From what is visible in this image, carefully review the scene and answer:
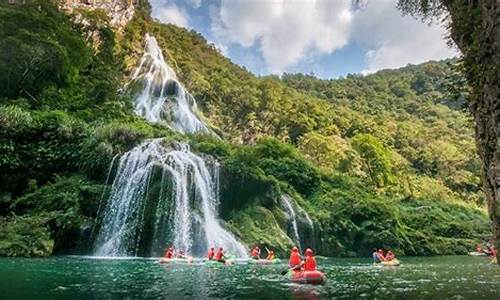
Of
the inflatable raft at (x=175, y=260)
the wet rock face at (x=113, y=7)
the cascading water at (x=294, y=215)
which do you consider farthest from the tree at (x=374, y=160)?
the inflatable raft at (x=175, y=260)

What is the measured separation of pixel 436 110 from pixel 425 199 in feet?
159

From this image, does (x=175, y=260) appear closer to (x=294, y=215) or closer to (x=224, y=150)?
(x=224, y=150)

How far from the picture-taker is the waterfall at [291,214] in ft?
103

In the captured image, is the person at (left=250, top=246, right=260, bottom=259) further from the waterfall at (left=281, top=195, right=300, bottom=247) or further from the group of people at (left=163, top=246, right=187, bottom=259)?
the waterfall at (left=281, top=195, right=300, bottom=247)

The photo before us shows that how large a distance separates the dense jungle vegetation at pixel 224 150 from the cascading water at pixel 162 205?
37.9 inches

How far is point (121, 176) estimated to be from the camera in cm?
2681

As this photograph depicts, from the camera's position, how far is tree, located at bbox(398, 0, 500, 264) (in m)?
6.63

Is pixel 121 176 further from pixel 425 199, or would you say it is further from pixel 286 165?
pixel 425 199

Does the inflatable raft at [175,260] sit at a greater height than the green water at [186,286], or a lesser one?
greater

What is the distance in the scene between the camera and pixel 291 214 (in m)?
32.2

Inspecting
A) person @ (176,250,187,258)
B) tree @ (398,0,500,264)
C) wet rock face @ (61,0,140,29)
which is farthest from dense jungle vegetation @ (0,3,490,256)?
person @ (176,250,187,258)

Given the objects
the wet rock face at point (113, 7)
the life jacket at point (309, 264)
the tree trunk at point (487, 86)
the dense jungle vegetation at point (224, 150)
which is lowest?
the life jacket at point (309, 264)

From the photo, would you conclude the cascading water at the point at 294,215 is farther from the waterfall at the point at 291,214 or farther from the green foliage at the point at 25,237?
the green foliage at the point at 25,237

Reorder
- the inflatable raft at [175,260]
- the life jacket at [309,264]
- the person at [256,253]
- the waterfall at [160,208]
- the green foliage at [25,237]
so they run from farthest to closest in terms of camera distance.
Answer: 1. the person at [256,253]
2. the waterfall at [160,208]
3. the green foliage at [25,237]
4. the inflatable raft at [175,260]
5. the life jacket at [309,264]
